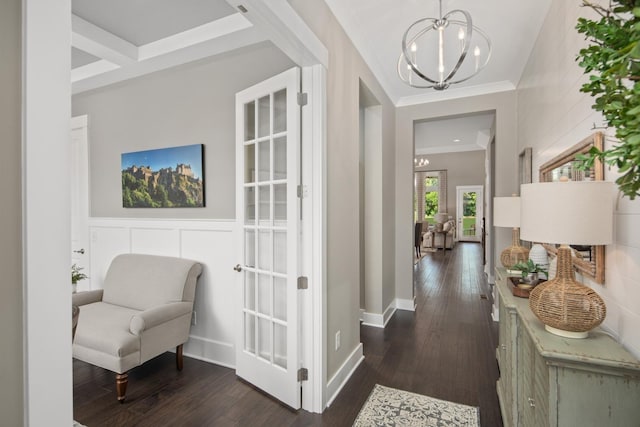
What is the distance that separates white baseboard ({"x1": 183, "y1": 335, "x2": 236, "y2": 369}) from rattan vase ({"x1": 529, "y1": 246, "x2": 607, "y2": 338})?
240cm

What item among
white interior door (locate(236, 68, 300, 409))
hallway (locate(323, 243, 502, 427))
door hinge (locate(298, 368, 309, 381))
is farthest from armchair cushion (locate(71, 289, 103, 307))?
hallway (locate(323, 243, 502, 427))

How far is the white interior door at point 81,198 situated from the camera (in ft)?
12.1

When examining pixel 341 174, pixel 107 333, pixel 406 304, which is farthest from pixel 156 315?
pixel 406 304

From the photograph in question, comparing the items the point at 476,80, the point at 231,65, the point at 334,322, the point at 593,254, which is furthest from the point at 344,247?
the point at 476,80

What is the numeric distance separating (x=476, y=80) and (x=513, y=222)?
6.67 feet

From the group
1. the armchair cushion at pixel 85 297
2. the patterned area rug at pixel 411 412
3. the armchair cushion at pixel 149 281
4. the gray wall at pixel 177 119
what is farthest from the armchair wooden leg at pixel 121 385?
the patterned area rug at pixel 411 412

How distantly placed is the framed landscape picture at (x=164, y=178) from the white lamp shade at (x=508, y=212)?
8.51 ft

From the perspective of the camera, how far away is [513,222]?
98.5 inches

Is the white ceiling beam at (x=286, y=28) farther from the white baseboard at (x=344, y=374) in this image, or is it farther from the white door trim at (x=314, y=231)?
the white baseboard at (x=344, y=374)

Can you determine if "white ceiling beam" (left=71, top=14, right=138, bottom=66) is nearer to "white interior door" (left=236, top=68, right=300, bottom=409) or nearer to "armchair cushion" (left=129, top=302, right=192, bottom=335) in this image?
"white interior door" (left=236, top=68, right=300, bottom=409)

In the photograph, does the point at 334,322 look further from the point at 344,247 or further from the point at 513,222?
the point at 513,222

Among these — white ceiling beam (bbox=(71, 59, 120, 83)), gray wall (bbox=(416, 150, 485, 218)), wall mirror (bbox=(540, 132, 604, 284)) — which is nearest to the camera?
wall mirror (bbox=(540, 132, 604, 284))

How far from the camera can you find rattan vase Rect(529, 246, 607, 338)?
116 centimetres

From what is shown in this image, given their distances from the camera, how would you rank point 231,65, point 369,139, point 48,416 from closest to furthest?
point 48,416
point 231,65
point 369,139
